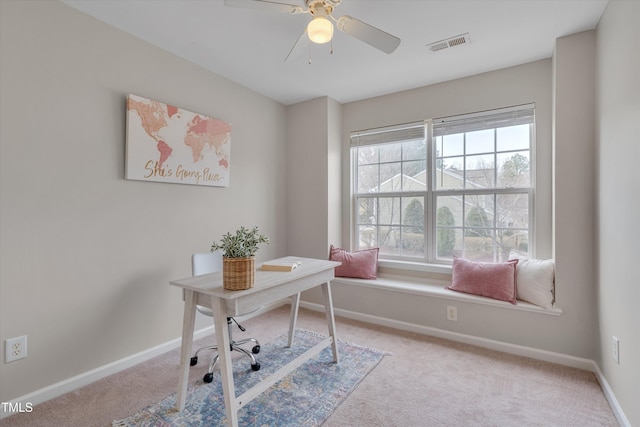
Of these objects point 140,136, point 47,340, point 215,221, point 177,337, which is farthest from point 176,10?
point 177,337

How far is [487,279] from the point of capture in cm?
263

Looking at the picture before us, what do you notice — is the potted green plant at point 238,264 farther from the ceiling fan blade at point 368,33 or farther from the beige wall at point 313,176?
the beige wall at point 313,176

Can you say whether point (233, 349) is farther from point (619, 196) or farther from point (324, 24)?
point (619, 196)

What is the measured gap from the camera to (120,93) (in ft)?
7.23

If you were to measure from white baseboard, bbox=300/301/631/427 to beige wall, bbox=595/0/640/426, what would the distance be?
69 mm

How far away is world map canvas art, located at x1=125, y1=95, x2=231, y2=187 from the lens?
2242 mm

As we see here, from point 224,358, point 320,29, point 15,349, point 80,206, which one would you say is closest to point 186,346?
point 224,358

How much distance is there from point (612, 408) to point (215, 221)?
3231mm

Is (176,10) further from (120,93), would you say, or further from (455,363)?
(455,363)

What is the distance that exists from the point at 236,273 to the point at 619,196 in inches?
87.9

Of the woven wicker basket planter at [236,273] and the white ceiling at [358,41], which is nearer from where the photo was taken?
the woven wicker basket planter at [236,273]

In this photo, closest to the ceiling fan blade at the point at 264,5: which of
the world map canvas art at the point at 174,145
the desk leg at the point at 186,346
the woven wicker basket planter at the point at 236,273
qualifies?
the world map canvas art at the point at 174,145

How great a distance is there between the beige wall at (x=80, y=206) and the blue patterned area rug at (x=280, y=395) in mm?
683

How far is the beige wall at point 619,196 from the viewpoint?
1.51 metres
